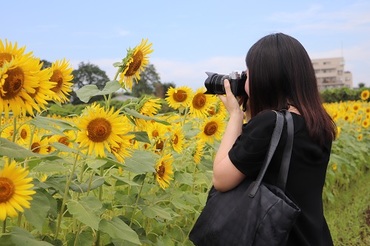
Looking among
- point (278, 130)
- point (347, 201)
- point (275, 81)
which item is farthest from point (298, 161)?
point (347, 201)

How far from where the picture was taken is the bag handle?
1686mm

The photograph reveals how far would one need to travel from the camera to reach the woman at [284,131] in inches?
67.6

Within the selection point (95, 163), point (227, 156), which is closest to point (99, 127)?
point (95, 163)

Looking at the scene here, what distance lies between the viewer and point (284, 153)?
1.71 m

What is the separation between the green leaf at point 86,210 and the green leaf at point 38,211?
101 mm

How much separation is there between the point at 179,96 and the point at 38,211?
4.10ft

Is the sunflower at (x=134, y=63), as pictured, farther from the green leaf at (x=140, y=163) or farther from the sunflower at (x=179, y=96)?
the sunflower at (x=179, y=96)

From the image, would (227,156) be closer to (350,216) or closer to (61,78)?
(61,78)

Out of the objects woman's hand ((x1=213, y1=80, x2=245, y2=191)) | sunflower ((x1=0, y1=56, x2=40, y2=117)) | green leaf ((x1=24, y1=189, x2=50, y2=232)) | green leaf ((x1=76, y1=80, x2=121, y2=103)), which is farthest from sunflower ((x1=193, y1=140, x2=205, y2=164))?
sunflower ((x1=0, y1=56, x2=40, y2=117))

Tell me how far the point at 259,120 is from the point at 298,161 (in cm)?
19

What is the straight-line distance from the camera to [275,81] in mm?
1785

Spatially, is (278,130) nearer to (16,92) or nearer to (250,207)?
(250,207)

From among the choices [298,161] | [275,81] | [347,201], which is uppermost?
[275,81]

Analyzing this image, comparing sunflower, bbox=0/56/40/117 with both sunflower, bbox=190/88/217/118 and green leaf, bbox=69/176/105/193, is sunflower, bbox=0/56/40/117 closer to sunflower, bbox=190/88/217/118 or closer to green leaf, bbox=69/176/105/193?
green leaf, bbox=69/176/105/193
